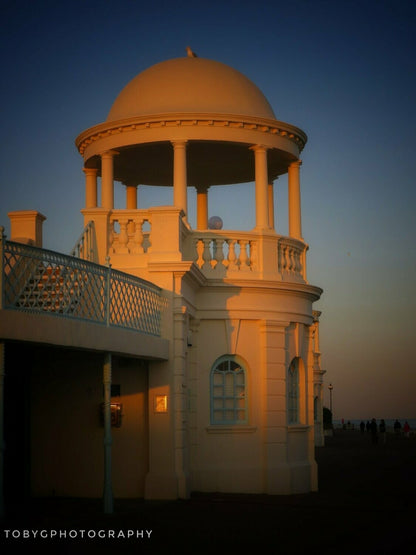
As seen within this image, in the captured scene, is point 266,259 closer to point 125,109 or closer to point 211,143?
point 211,143

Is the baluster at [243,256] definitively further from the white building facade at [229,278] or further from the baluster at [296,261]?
the baluster at [296,261]

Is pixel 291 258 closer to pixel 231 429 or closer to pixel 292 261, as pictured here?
pixel 292 261

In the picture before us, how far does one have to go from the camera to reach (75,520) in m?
14.5

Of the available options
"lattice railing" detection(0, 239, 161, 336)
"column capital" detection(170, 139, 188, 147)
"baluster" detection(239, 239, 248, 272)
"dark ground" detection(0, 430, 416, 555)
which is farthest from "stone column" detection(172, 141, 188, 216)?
"dark ground" detection(0, 430, 416, 555)

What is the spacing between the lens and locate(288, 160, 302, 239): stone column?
80.8 feet

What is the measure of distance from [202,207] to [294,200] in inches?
111

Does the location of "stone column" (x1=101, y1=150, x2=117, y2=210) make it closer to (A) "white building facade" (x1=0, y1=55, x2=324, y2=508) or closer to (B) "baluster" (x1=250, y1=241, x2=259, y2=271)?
(A) "white building facade" (x1=0, y1=55, x2=324, y2=508)

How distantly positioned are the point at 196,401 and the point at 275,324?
2.60m

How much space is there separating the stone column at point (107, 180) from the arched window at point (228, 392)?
4390 mm

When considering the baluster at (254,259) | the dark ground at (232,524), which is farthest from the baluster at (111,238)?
the dark ground at (232,524)

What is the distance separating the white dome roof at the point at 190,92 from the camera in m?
22.8

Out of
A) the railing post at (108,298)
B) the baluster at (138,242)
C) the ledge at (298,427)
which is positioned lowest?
the ledge at (298,427)

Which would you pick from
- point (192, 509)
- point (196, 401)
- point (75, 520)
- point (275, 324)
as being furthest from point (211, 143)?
point (75, 520)

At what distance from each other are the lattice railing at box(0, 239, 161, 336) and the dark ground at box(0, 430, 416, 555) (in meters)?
2.97
